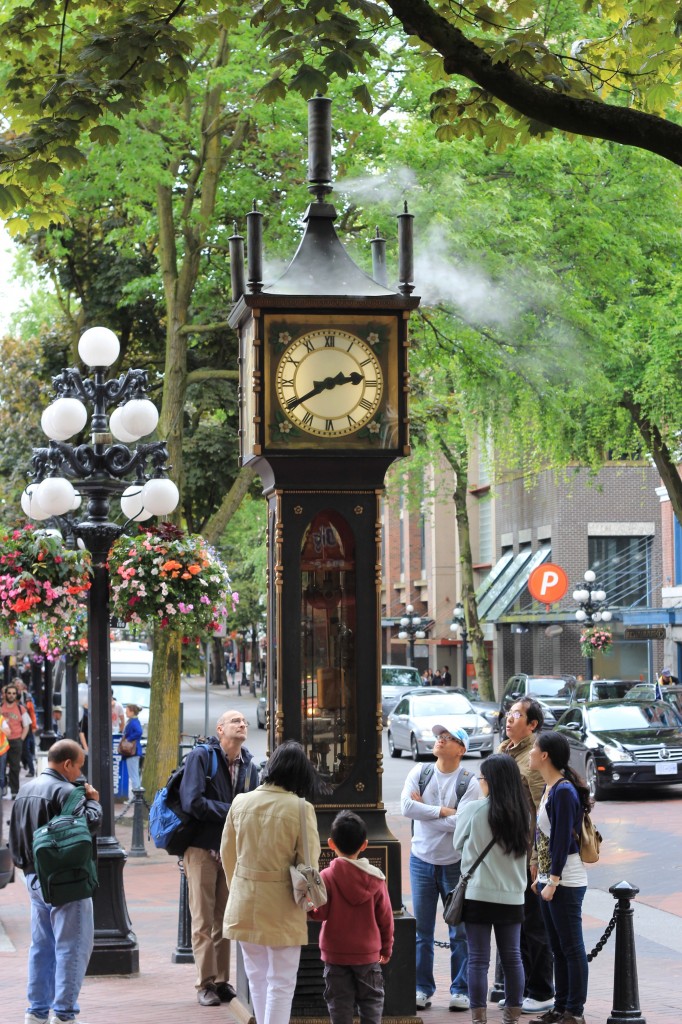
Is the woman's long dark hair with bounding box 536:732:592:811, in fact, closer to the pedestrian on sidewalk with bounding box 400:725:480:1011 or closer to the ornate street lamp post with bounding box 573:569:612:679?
the pedestrian on sidewalk with bounding box 400:725:480:1011

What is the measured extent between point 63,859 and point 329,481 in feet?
8.52

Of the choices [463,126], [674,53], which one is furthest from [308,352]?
[674,53]

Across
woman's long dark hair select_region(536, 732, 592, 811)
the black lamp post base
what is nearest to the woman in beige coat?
woman's long dark hair select_region(536, 732, 592, 811)

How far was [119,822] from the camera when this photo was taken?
21578 mm

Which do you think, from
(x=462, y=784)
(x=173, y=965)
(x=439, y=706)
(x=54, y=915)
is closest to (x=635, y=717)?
(x=439, y=706)

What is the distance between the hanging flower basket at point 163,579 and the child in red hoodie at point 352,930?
6271mm

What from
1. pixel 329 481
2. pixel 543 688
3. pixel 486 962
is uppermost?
pixel 329 481

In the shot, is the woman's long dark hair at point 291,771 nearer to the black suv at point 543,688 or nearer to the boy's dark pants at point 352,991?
the boy's dark pants at point 352,991

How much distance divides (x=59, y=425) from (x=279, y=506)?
4.23m

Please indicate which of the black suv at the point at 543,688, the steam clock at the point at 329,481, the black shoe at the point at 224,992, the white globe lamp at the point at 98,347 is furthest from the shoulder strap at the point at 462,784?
the black suv at the point at 543,688

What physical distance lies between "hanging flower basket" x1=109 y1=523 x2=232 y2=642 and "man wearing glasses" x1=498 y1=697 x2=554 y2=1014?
490 cm

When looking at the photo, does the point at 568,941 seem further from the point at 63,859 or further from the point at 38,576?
the point at 38,576

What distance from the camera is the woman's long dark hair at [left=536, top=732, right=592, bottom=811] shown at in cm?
833

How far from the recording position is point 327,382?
28.4 ft
